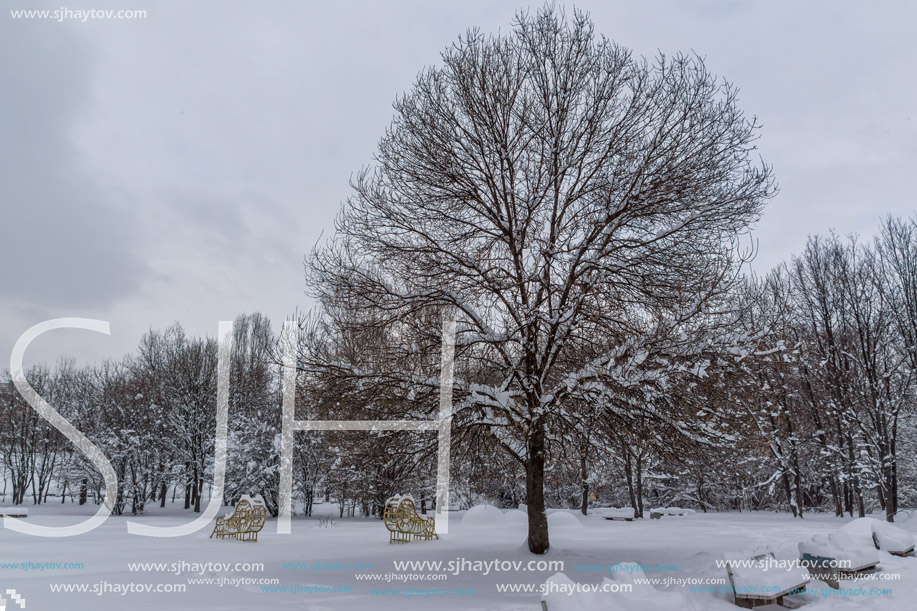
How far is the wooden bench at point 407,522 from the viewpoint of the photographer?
1348cm

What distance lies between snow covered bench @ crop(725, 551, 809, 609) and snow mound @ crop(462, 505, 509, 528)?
41.8 ft

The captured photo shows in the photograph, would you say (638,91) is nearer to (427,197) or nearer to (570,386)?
(427,197)

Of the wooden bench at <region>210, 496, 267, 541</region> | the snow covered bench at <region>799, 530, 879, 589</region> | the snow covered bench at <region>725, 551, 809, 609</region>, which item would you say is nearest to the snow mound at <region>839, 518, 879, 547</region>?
the snow covered bench at <region>799, 530, 879, 589</region>

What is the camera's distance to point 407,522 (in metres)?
13.4

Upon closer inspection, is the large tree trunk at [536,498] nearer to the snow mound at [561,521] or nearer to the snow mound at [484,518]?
the snow mound at [561,521]

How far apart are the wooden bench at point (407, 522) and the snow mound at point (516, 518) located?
18.4ft

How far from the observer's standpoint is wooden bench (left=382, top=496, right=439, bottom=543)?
44.2 ft

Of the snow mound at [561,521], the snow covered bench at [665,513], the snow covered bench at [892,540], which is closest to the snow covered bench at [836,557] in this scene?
the snow covered bench at [892,540]

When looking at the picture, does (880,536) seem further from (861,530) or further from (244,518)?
(244,518)

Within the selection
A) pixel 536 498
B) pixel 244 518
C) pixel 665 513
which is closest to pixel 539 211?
pixel 536 498

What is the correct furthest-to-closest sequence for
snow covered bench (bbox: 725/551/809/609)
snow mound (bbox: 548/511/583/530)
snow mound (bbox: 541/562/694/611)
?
snow mound (bbox: 548/511/583/530) < snow covered bench (bbox: 725/551/809/609) < snow mound (bbox: 541/562/694/611)

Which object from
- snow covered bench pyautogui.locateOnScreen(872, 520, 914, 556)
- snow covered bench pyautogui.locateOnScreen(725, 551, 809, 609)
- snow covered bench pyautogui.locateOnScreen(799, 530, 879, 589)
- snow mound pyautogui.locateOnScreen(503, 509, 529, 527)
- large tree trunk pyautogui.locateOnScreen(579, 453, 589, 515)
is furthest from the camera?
snow mound pyautogui.locateOnScreen(503, 509, 529, 527)

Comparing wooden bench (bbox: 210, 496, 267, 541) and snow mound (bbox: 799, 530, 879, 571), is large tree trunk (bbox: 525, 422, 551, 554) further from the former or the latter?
wooden bench (bbox: 210, 496, 267, 541)

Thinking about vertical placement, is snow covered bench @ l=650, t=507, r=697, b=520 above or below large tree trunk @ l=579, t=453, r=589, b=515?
below
